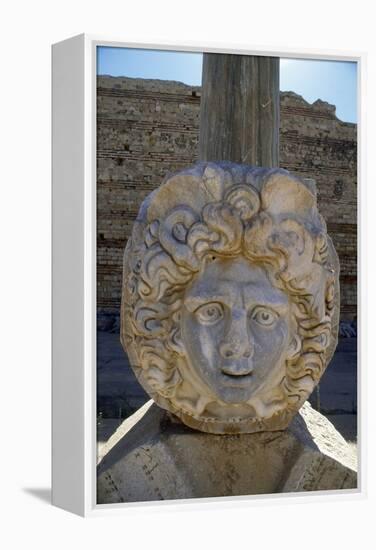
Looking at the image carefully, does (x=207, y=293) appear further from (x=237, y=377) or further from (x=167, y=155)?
(x=167, y=155)

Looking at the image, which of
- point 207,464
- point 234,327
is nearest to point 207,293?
point 234,327

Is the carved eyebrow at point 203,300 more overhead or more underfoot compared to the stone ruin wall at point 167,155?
more underfoot

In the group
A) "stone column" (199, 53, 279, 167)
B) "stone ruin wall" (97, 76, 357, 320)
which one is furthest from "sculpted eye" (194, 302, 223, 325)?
"stone column" (199, 53, 279, 167)

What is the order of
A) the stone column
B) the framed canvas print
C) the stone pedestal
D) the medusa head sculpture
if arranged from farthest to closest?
the stone column
the stone pedestal
the medusa head sculpture
the framed canvas print

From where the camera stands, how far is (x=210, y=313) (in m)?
6.26

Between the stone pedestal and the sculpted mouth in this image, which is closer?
the sculpted mouth

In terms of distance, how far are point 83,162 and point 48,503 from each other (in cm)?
153

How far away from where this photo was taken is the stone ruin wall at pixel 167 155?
6.84m

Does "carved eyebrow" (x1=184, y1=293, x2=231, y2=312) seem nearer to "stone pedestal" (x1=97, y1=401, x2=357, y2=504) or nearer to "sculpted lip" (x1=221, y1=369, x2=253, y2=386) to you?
"sculpted lip" (x1=221, y1=369, x2=253, y2=386)

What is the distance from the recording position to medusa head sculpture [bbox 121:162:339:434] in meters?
6.25

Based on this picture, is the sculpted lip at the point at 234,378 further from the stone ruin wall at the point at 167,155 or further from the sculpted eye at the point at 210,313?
the stone ruin wall at the point at 167,155

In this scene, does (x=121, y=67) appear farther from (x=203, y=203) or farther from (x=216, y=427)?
(x=216, y=427)

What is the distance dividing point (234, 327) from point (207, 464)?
780 millimetres

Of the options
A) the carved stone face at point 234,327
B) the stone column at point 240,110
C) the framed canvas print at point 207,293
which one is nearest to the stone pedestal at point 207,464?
the framed canvas print at point 207,293
